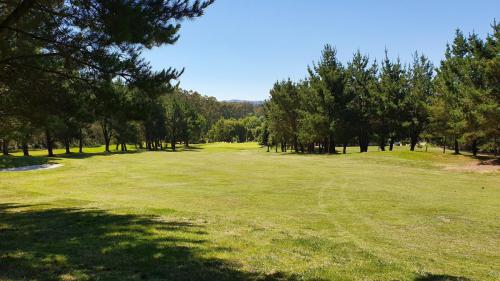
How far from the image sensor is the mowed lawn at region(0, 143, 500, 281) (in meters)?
8.81

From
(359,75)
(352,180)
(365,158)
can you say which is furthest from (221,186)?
(359,75)

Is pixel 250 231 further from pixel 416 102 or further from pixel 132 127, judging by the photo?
pixel 132 127

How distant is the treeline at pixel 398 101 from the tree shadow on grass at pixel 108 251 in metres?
42.6

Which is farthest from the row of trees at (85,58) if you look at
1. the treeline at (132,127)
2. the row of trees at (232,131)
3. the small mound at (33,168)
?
the row of trees at (232,131)

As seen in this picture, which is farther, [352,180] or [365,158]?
[365,158]

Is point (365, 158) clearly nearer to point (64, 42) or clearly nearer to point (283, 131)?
point (283, 131)

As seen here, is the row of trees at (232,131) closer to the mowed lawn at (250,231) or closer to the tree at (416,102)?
the tree at (416,102)

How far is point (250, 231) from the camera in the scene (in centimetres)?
1323

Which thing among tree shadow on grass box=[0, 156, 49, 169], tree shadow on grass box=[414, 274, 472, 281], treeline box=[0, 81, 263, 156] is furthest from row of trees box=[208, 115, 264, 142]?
tree shadow on grass box=[414, 274, 472, 281]

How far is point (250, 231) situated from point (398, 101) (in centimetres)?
Result: 6100

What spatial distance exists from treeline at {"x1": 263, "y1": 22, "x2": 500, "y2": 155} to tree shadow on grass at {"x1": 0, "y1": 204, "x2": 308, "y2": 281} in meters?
42.6

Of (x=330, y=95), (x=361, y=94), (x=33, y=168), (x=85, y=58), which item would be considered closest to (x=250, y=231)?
(x=85, y=58)

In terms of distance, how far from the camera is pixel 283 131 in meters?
84.6

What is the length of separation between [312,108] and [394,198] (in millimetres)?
50656
